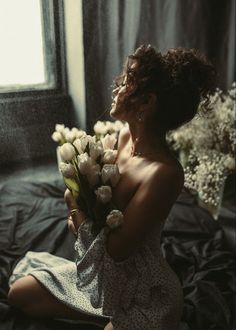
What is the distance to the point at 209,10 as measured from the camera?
6.05 feet

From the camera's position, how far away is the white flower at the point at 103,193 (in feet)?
2.64

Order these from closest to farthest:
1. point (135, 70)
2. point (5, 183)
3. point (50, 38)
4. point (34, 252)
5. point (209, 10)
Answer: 1. point (135, 70)
2. point (50, 38)
3. point (5, 183)
4. point (34, 252)
5. point (209, 10)

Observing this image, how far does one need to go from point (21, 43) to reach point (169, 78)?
0.39 m

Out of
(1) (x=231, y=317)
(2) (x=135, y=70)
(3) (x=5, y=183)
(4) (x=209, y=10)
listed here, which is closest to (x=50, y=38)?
(2) (x=135, y=70)

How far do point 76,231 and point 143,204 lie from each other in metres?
0.21

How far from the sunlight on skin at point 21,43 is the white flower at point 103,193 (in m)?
0.36

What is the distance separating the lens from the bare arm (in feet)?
2.78

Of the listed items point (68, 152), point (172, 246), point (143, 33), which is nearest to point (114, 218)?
point (68, 152)

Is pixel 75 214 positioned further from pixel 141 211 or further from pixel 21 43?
pixel 21 43

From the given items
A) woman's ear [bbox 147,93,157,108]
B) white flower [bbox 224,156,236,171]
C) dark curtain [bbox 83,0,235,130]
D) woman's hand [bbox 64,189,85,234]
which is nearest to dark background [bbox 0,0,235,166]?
dark curtain [bbox 83,0,235,130]

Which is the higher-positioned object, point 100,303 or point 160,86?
point 160,86

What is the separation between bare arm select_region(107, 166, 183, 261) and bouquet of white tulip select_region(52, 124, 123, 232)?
3cm

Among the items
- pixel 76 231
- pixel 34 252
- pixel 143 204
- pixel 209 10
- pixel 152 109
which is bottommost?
pixel 34 252

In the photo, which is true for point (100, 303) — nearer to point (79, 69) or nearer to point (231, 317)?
point (231, 317)
